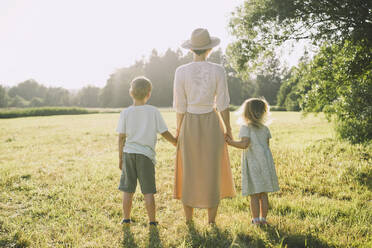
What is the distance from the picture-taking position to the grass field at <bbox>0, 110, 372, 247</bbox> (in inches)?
133

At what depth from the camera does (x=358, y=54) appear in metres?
5.70

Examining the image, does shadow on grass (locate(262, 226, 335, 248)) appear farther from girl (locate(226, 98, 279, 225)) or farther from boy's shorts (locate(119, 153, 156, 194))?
boy's shorts (locate(119, 153, 156, 194))

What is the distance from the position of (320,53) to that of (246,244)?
5085 millimetres

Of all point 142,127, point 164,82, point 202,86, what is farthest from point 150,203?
point 164,82

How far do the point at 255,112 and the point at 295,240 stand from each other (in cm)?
157

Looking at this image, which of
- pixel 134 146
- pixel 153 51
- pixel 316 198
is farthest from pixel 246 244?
pixel 153 51

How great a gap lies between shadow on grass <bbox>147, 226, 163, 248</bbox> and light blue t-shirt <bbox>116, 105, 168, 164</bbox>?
92cm

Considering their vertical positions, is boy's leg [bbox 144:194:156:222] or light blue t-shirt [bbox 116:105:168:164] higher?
light blue t-shirt [bbox 116:105:168:164]

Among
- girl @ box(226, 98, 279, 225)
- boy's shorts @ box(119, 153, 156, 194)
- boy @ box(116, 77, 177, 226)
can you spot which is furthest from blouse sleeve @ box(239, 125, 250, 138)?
boy's shorts @ box(119, 153, 156, 194)

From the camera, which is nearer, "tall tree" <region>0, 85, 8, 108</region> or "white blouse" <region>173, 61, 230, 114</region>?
"white blouse" <region>173, 61, 230, 114</region>

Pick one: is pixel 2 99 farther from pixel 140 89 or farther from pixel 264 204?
pixel 264 204

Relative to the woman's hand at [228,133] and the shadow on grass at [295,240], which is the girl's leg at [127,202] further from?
the shadow on grass at [295,240]

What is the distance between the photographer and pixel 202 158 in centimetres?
364

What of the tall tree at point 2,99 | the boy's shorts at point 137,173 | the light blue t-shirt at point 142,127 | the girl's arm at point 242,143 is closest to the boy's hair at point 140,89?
the light blue t-shirt at point 142,127
